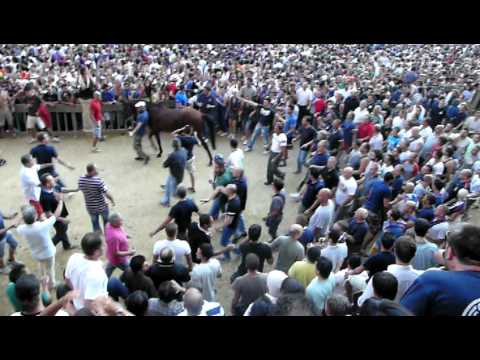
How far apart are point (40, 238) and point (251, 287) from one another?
3179 millimetres

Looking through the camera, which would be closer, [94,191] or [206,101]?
[94,191]

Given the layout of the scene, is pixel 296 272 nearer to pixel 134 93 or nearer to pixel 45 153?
pixel 45 153

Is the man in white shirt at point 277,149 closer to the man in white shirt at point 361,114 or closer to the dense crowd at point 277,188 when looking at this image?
the dense crowd at point 277,188

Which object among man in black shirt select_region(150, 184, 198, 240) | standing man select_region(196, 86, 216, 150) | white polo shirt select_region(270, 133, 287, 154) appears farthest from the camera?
standing man select_region(196, 86, 216, 150)

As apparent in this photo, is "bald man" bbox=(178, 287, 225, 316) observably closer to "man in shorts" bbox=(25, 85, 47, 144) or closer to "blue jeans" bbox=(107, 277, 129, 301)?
"blue jeans" bbox=(107, 277, 129, 301)

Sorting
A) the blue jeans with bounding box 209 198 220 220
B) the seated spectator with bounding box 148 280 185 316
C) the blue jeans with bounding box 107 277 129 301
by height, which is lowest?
the blue jeans with bounding box 209 198 220 220

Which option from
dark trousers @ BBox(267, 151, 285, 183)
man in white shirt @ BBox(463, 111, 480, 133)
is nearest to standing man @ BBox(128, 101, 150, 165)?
dark trousers @ BBox(267, 151, 285, 183)

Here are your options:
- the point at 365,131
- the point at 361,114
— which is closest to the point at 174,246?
the point at 365,131

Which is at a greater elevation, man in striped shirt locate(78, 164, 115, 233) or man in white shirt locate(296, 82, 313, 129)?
man in white shirt locate(296, 82, 313, 129)

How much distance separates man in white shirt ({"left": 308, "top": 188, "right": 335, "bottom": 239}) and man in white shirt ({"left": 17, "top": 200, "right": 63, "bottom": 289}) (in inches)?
151

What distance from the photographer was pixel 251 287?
17.4 ft

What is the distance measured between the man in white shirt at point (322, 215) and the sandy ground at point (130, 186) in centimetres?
111

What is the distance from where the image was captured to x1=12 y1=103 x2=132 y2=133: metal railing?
13844mm

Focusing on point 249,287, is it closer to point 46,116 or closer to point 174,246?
point 174,246
